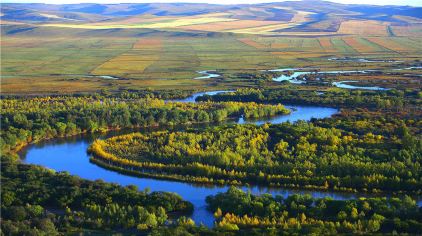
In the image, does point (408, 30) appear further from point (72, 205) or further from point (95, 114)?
point (72, 205)

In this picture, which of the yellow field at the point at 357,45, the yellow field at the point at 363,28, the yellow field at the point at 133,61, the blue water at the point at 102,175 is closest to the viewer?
the blue water at the point at 102,175

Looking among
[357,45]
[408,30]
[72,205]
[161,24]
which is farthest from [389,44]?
[72,205]

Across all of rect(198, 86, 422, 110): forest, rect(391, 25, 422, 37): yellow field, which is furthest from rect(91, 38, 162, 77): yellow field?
rect(391, 25, 422, 37): yellow field

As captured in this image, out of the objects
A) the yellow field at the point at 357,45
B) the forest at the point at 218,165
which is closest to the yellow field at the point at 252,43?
the yellow field at the point at 357,45

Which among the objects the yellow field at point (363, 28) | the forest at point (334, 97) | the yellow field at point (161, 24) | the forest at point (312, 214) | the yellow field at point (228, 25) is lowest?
the yellow field at point (161, 24)

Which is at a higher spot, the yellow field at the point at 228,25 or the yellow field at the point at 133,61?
the yellow field at the point at 133,61

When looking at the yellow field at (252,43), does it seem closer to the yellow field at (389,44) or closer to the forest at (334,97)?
the yellow field at (389,44)

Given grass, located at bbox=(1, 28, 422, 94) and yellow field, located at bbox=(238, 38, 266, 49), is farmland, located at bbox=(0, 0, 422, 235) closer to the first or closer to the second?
grass, located at bbox=(1, 28, 422, 94)

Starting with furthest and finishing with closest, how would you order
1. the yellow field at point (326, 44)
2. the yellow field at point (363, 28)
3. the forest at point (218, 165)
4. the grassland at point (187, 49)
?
the yellow field at point (363, 28) < the yellow field at point (326, 44) < the grassland at point (187, 49) < the forest at point (218, 165)

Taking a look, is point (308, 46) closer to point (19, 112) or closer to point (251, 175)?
point (19, 112)
